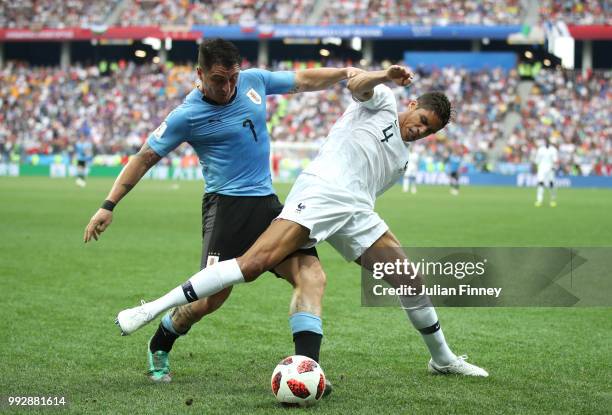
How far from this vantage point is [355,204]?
18.3 ft

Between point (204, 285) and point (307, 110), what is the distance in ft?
156

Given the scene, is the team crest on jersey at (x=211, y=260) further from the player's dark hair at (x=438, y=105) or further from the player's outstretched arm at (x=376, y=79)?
the player's dark hair at (x=438, y=105)

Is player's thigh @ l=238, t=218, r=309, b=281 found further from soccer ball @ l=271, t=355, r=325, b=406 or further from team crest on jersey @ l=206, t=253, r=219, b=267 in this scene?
soccer ball @ l=271, t=355, r=325, b=406

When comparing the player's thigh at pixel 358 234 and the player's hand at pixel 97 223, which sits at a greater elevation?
the player's hand at pixel 97 223

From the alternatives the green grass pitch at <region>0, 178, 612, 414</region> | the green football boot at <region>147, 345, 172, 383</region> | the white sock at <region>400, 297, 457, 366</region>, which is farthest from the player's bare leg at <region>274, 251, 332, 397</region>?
the green football boot at <region>147, 345, 172, 383</region>

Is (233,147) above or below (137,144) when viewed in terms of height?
above

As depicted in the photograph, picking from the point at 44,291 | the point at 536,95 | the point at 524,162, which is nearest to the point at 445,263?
the point at 44,291

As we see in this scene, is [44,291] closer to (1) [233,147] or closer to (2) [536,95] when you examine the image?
(1) [233,147]

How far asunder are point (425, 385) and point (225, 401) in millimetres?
1396

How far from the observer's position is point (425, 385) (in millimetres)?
5707

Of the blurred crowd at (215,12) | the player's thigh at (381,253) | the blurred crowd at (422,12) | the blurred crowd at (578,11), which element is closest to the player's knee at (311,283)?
the player's thigh at (381,253)

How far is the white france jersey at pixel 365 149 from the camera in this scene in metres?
5.65

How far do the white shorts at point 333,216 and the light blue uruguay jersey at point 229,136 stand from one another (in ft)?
1.21

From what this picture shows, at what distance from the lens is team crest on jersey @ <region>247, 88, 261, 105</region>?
Answer: 231 inches
